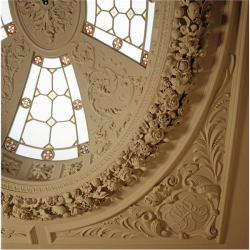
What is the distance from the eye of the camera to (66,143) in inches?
235

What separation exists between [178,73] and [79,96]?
9.90ft

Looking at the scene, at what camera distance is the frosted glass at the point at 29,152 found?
583cm

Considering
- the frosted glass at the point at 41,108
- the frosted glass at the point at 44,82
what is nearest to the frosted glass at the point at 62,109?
the frosted glass at the point at 41,108

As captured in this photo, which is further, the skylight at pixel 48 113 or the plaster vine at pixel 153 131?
the skylight at pixel 48 113

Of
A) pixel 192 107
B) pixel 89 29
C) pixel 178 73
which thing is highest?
pixel 89 29

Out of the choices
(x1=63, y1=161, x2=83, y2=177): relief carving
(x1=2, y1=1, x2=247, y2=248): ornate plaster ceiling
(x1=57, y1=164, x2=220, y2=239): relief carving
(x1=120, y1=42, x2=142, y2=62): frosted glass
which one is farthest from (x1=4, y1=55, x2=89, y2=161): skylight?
Result: (x1=57, y1=164, x2=220, y2=239): relief carving

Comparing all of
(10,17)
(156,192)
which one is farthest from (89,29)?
(156,192)

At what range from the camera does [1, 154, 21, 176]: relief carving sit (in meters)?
5.26

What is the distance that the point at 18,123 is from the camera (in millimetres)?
6152

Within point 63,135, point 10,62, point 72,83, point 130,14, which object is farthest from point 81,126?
point 130,14

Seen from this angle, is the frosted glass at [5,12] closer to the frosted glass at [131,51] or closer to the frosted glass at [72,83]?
the frosted glass at [72,83]

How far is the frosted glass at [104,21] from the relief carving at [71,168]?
308 cm

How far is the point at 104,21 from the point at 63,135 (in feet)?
9.08

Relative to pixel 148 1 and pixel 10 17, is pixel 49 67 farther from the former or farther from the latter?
pixel 148 1
